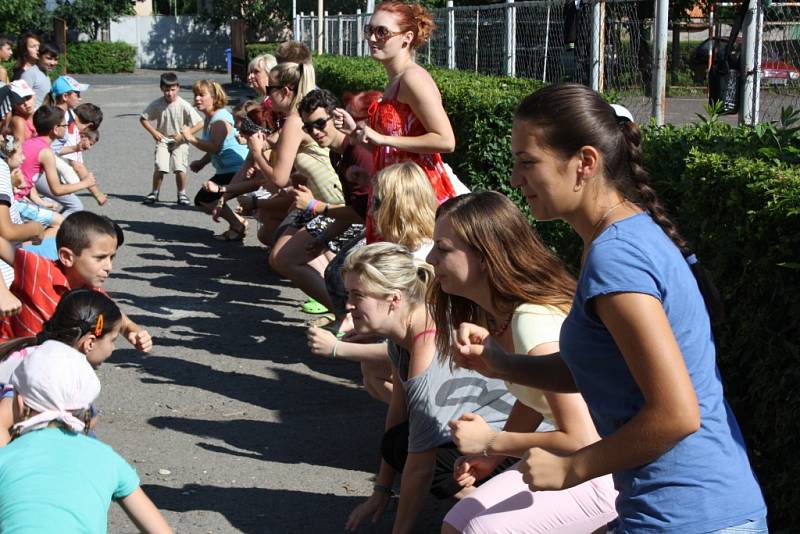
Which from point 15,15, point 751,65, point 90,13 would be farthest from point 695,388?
point 90,13

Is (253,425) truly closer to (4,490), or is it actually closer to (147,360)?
(147,360)

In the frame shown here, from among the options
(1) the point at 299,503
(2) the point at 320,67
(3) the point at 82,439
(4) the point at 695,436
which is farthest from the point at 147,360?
(2) the point at 320,67

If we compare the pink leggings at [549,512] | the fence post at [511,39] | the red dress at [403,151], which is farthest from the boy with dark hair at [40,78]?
the pink leggings at [549,512]

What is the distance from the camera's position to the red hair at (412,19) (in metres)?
6.02

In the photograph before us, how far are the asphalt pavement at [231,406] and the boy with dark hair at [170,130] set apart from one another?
282 centimetres

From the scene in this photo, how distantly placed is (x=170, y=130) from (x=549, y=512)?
11500 millimetres

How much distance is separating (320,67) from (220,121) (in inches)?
267

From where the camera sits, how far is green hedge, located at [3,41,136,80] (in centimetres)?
5128

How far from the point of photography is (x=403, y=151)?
588 centimetres

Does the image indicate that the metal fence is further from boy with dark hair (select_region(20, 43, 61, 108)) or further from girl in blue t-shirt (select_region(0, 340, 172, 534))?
boy with dark hair (select_region(20, 43, 61, 108))

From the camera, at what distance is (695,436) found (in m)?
2.25

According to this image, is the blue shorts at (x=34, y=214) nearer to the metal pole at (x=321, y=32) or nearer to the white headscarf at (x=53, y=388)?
the white headscarf at (x=53, y=388)

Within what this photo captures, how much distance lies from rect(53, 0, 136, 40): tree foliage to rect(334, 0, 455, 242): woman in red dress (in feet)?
187

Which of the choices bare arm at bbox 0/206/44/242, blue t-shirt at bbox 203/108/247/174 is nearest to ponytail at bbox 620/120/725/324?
bare arm at bbox 0/206/44/242
